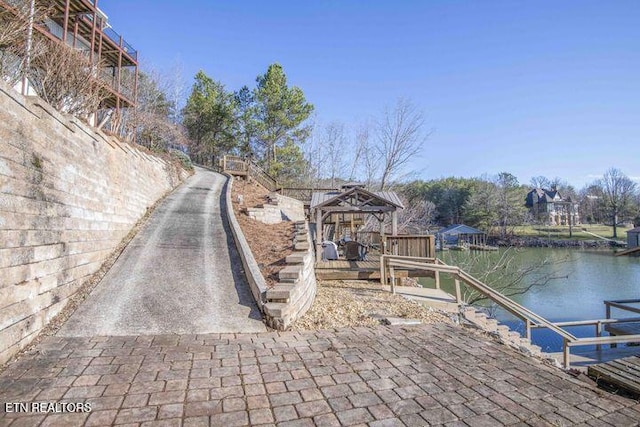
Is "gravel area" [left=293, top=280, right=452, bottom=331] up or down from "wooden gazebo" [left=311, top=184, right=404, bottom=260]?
down

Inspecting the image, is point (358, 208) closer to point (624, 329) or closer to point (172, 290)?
point (172, 290)

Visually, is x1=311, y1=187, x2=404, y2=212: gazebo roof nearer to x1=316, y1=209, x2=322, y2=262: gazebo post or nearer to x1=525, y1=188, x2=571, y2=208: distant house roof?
x1=316, y1=209, x2=322, y2=262: gazebo post

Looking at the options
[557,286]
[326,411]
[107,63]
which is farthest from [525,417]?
[107,63]

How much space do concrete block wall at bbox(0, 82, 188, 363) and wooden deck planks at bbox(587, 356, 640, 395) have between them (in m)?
5.85

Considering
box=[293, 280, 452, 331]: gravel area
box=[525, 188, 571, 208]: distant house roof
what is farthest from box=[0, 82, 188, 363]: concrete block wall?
box=[525, 188, 571, 208]: distant house roof

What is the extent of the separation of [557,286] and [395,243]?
13282mm

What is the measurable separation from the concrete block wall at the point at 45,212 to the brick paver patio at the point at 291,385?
538 mm

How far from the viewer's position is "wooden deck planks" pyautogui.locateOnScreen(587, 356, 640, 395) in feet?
10.3

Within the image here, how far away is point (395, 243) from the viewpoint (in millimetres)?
10391

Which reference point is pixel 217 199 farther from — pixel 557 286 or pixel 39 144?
pixel 557 286

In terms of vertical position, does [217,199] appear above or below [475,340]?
above

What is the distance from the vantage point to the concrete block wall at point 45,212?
10.6ft

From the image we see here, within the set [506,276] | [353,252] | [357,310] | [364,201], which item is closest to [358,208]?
[364,201]

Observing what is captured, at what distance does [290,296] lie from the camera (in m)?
4.62
